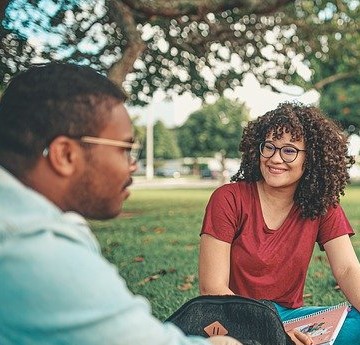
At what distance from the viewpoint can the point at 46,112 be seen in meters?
1.67

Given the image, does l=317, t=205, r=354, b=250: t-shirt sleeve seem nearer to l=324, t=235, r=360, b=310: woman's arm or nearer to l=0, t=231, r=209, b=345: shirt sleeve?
l=324, t=235, r=360, b=310: woman's arm

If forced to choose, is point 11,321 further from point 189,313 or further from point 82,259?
point 189,313

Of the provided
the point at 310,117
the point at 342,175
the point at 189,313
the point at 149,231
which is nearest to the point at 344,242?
the point at 342,175

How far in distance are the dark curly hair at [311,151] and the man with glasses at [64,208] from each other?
187 cm

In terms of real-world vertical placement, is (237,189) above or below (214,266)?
above

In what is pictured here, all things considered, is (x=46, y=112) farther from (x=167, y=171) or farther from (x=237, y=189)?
(x=167, y=171)

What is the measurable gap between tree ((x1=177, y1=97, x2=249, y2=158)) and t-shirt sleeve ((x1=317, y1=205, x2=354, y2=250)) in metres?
66.9

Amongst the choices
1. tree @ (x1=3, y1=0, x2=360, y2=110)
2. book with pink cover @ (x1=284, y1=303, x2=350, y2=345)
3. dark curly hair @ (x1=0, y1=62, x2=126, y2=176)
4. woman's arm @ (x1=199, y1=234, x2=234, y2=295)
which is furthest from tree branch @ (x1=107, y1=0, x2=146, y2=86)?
dark curly hair @ (x1=0, y1=62, x2=126, y2=176)

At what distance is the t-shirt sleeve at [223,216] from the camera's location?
11.7 ft

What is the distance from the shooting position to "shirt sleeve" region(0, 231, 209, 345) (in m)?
1.40

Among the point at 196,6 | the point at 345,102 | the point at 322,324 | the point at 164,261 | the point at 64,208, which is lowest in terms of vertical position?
the point at 164,261

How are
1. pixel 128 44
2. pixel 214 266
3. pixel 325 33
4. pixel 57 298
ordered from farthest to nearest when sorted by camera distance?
pixel 325 33, pixel 128 44, pixel 214 266, pixel 57 298

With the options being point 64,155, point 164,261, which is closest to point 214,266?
point 64,155

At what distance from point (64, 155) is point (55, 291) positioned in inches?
15.0
